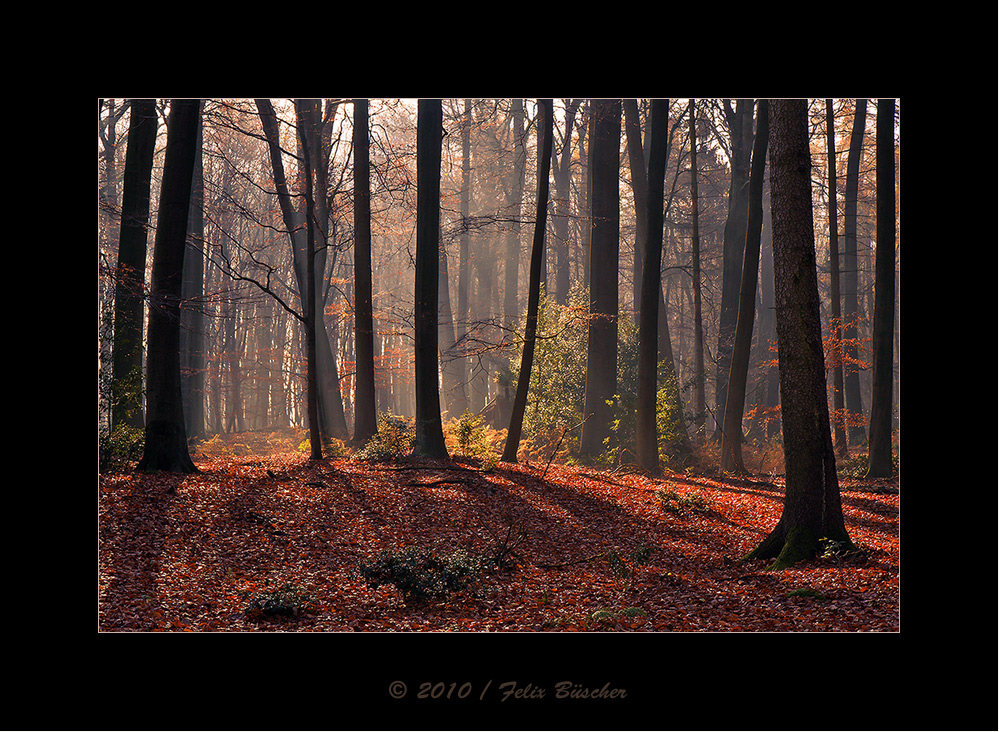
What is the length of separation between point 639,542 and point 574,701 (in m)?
4.90

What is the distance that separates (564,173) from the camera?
99.7 ft

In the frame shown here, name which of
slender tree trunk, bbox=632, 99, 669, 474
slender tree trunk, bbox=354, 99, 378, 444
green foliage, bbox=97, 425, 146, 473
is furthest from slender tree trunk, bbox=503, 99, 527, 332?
green foliage, bbox=97, 425, 146, 473

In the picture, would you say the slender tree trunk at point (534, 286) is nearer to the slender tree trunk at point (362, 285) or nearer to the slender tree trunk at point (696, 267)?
the slender tree trunk at point (362, 285)

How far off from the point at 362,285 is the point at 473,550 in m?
8.49

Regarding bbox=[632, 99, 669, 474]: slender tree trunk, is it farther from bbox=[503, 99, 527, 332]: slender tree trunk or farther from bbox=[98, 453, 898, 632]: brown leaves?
bbox=[503, 99, 527, 332]: slender tree trunk

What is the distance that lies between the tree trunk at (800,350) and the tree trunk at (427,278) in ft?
24.7

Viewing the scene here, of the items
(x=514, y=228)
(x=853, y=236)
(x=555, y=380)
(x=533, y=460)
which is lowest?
(x=533, y=460)

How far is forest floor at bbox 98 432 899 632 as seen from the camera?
589cm

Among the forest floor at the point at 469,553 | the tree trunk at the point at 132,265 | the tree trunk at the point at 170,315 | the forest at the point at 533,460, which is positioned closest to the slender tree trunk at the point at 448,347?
the forest at the point at 533,460

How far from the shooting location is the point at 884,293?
1295 centimetres

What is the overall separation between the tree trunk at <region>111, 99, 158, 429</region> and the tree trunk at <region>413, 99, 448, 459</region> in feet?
16.4

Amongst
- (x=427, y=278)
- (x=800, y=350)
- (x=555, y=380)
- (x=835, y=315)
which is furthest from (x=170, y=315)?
(x=835, y=315)

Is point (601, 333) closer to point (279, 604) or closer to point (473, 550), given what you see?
point (473, 550)
